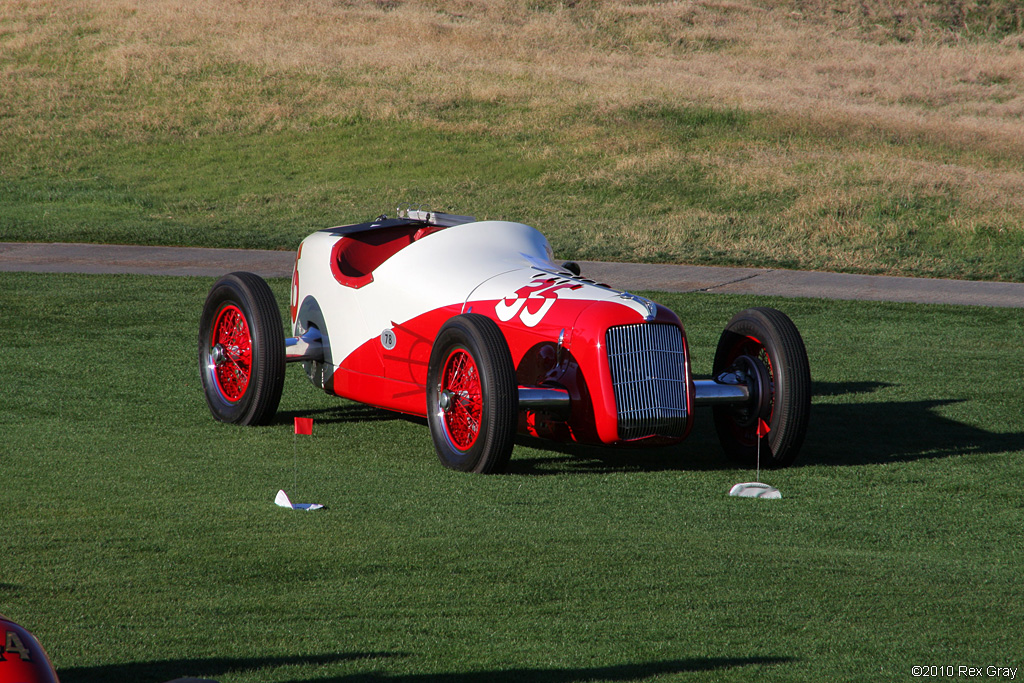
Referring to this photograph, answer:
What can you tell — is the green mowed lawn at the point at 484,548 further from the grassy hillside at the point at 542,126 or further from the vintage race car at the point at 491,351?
the grassy hillside at the point at 542,126

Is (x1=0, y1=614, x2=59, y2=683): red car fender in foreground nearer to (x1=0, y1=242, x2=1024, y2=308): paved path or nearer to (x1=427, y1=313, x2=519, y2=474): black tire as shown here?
(x1=427, y1=313, x2=519, y2=474): black tire

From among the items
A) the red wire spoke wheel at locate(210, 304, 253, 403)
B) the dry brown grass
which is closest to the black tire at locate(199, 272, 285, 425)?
the red wire spoke wheel at locate(210, 304, 253, 403)

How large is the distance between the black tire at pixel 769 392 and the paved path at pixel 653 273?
341 inches

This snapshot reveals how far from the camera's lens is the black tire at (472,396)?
264 inches

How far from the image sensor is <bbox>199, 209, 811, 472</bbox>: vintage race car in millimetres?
6922

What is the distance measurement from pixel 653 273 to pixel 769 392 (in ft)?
35.8

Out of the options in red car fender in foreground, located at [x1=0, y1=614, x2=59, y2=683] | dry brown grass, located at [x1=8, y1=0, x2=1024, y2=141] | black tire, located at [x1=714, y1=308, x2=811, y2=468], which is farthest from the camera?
dry brown grass, located at [x1=8, y1=0, x2=1024, y2=141]

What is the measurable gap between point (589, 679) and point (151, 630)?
1.63m

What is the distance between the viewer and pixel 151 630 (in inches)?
175

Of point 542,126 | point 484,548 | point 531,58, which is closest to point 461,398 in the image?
point 484,548

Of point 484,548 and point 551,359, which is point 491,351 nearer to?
point 551,359

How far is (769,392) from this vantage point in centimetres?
738

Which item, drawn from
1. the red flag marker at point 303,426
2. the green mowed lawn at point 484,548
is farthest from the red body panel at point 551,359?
the red flag marker at point 303,426

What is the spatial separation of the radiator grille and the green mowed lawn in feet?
1.09
